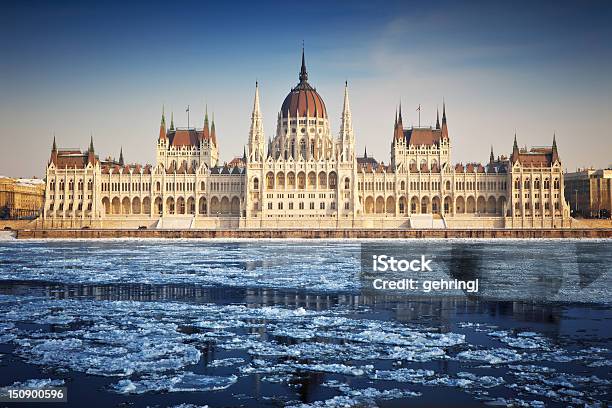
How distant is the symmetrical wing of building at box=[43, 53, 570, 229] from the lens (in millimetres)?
113562

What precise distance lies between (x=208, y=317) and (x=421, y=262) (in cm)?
2771

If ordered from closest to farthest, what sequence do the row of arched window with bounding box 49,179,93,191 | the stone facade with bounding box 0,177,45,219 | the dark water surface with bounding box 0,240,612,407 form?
the dark water surface with bounding box 0,240,612,407
the row of arched window with bounding box 49,179,93,191
the stone facade with bounding box 0,177,45,219

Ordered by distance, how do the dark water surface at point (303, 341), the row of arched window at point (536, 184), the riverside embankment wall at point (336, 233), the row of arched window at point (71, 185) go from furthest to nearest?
the row of arched window at point (71, 185) < the row of arched window at point (536, 184) < the riverside embankment wall at point (336, 233) < the dark water surface at point (303, 341)

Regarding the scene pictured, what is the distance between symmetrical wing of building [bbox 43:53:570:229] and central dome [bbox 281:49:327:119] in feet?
0.80

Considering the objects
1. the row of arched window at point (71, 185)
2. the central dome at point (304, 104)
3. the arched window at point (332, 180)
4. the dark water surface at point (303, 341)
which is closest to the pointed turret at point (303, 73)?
the central dome at point (304, 104)

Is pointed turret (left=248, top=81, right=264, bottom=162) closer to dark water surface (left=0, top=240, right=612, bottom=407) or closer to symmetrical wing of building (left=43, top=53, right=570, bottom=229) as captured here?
symmetrical wing of building (left=43, top=53, right=570, bottom=229)

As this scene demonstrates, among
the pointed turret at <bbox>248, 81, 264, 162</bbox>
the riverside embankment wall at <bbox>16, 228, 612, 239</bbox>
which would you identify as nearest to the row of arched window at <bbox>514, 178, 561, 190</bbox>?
the riverside embankment wall at <bbox>16, 228, 612, 239</bbox>

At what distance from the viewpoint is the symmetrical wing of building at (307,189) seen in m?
114

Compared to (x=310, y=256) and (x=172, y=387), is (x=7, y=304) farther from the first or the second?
(x=310, y=256)

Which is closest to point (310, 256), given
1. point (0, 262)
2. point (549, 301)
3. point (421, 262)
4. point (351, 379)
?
point (421, 262)

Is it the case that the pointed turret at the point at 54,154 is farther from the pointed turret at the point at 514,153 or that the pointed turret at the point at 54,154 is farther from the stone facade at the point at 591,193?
the stone facade at the point at 591,193

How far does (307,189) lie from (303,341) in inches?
3739

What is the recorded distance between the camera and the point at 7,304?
28.3m

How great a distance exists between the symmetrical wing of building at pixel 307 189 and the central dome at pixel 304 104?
0.80 ft
